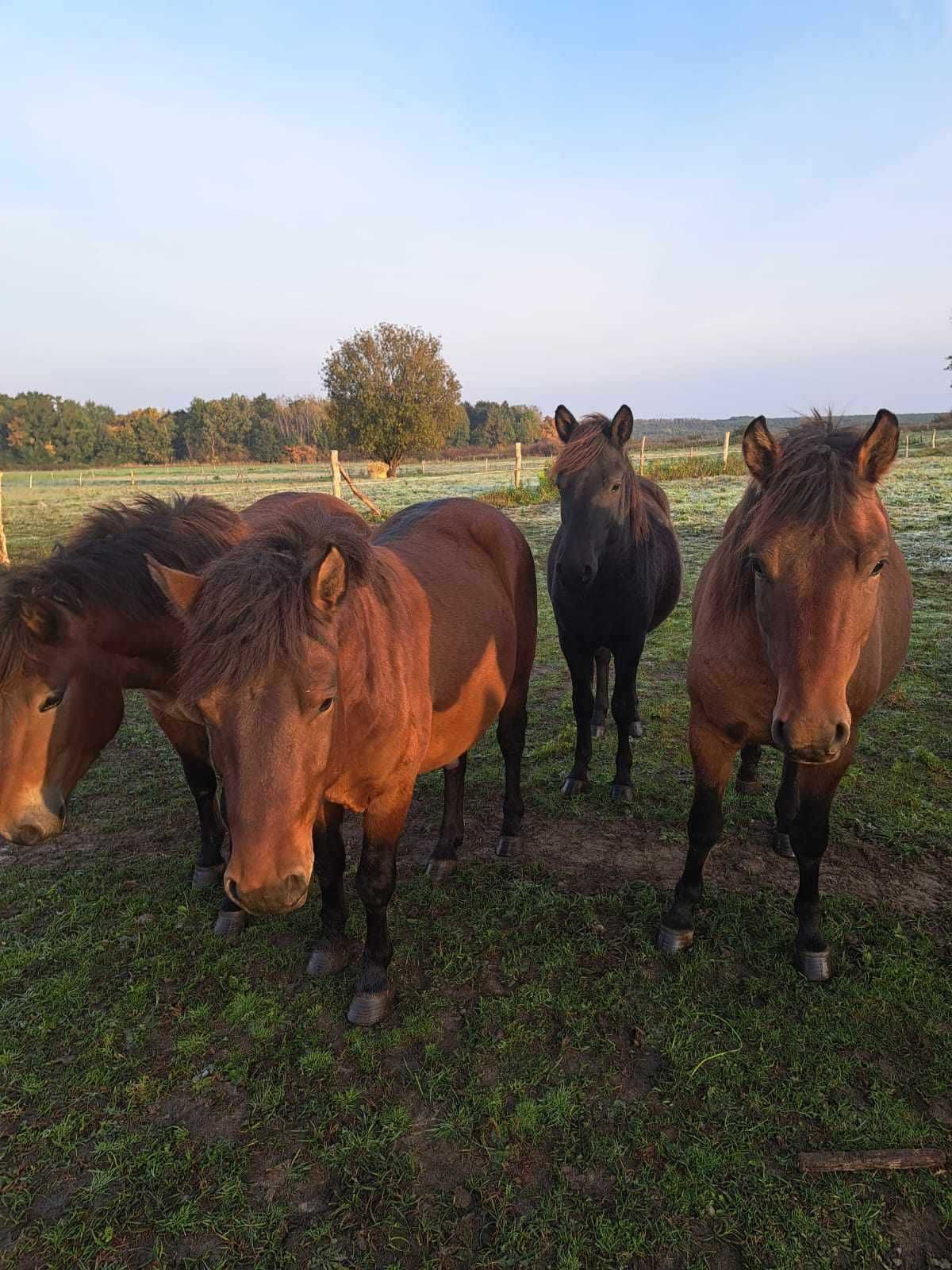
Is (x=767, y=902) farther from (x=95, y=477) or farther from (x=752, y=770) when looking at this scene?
(x=95, y=477)

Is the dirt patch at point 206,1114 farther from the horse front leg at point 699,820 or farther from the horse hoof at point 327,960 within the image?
the horse front leg at point 699,820

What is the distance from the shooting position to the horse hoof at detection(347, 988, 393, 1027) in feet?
8.96

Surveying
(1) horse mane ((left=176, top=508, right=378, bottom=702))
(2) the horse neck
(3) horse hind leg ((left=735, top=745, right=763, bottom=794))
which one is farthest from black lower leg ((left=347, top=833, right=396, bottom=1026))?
(3) horse hind leg ((left=735, top=745, right=763, bottom=794))

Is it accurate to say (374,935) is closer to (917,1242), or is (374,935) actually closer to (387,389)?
(917,1242)

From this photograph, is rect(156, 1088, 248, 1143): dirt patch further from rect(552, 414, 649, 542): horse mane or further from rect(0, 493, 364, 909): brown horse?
rect(552, 414, 649, 542): horse mane

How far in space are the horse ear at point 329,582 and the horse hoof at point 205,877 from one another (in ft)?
8.23

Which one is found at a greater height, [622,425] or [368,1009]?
[622,425]

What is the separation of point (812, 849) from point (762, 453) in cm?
184

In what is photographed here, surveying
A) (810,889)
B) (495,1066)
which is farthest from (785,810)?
(495,1066)

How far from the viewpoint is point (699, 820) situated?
10.1 feet

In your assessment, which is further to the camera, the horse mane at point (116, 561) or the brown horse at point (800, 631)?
the horse mane at point (116, 561)

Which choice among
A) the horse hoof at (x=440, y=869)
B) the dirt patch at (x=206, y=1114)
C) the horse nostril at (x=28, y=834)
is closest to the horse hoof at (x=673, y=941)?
the horse hoof at (x=440, y=869)

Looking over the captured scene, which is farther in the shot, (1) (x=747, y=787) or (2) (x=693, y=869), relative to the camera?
(1) (x=747, y=787)

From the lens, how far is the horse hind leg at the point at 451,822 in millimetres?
3816
